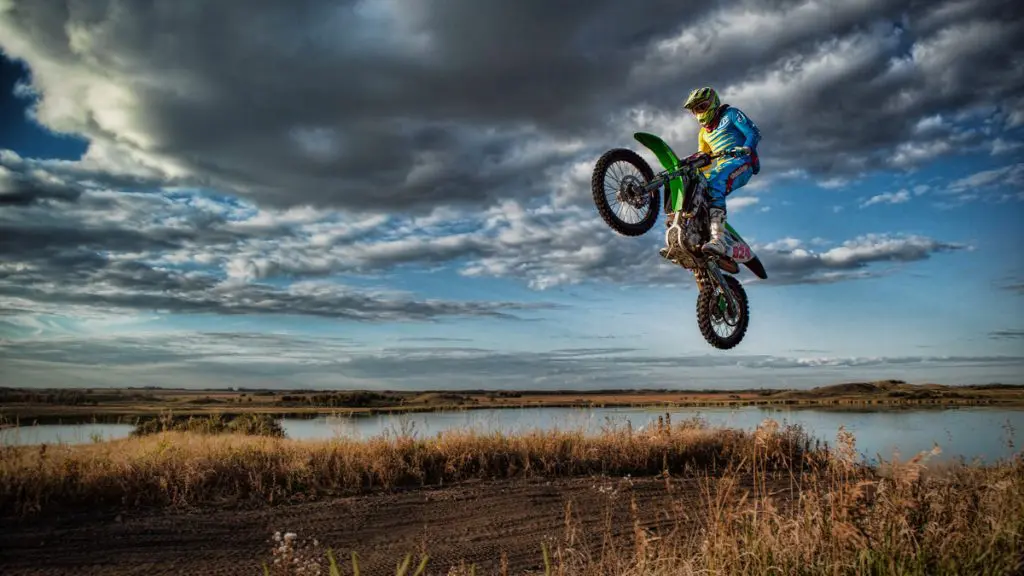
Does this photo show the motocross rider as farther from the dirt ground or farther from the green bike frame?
the dirt ground

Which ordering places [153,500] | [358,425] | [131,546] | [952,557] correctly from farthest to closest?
[358,425] → [153,500] → [131,546] → [952,557]

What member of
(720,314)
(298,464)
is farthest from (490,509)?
(720,314)

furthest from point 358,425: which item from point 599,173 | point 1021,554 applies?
point 1021,554

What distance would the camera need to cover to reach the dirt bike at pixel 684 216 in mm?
5480

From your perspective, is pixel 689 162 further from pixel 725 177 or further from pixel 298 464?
pixel 298 464

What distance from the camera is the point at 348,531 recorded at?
400 inches

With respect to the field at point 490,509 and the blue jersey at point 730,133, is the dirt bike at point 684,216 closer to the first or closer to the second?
the blue jersey at point 730,133

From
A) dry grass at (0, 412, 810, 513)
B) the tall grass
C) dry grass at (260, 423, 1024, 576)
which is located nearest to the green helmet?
dry grass at (260, 423, 1024, 576)

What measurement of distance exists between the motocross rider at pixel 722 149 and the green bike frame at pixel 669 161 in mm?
364

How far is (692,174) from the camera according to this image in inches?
221

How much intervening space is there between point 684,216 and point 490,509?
7.67 m

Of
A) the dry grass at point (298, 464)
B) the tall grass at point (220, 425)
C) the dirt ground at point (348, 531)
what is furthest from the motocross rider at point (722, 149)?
the tall grass at point (220, 425)

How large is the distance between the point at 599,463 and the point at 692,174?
11198 millimetres

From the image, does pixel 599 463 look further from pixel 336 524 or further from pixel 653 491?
pixel 336 524
